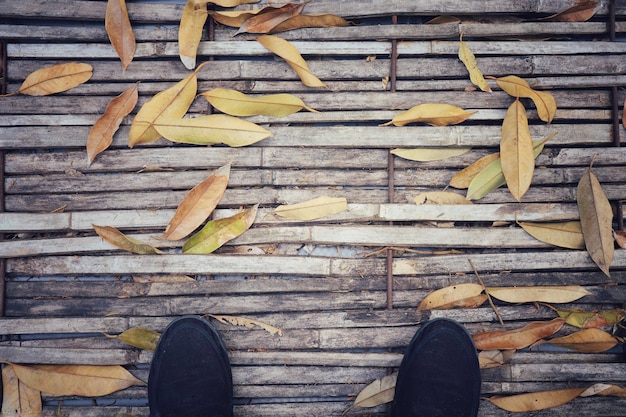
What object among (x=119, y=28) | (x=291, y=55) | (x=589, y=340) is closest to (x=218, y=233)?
(x=291, y=55)

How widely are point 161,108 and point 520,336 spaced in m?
1.28

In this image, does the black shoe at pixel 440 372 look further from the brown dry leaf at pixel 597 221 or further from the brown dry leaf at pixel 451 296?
the brown dry leaf at pixel 597 221

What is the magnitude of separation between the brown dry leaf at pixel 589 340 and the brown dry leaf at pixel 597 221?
190 mm

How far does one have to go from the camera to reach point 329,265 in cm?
126

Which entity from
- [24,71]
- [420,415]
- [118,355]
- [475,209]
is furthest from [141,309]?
[475,209]

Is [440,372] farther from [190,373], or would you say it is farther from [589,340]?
[190,373]

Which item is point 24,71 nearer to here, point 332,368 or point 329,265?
point 329,265

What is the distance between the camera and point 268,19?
1.24 m

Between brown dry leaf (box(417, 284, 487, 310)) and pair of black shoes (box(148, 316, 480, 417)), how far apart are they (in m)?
0.05

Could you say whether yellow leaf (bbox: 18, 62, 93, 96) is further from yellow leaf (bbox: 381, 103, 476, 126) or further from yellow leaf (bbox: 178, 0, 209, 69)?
yellow leaf (bbox: 381, 103, 476, 126)

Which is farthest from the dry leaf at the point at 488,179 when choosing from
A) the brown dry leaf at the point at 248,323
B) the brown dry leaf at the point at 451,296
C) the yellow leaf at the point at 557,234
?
the brown dry leaf at the point at 248,323

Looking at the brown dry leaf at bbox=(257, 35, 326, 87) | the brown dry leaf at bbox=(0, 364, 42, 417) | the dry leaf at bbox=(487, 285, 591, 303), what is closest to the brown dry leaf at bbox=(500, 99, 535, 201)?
the dry leaf at bbox=(487, 285, 591, 303)

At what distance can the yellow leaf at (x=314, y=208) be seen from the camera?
1240 mm

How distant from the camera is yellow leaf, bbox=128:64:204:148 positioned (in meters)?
1.22
